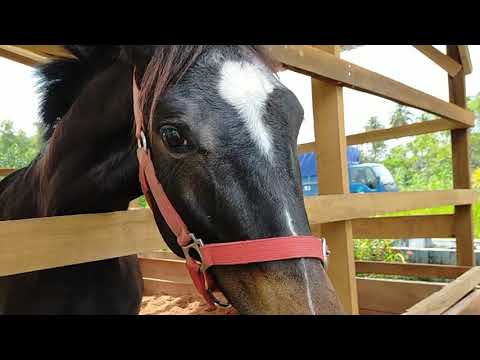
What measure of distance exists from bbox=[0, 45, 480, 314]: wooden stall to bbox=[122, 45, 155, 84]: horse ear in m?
0.34

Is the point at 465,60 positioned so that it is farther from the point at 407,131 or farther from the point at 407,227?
the point at 407,227

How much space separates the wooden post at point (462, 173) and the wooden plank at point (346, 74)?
2.26 feet

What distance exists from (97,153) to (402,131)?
92.3 inches

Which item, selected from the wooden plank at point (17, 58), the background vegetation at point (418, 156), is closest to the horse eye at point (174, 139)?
the wooden plank at point (17, 58)

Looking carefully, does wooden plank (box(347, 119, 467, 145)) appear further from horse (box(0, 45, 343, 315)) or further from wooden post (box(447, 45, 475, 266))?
horse (box(0, 45, 343, 315))

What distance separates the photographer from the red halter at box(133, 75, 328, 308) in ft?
2.45

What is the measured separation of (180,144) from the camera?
84cm

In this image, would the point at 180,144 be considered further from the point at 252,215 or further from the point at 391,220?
the point at 391,220

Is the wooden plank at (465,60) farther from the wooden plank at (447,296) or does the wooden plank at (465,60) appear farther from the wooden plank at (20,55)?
the wooden plank at (20,55)

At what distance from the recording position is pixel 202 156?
0.82m

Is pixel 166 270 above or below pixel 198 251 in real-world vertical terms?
below

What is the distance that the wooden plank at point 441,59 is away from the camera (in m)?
2.48

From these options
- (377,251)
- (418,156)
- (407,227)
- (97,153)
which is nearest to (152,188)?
(97,153)
